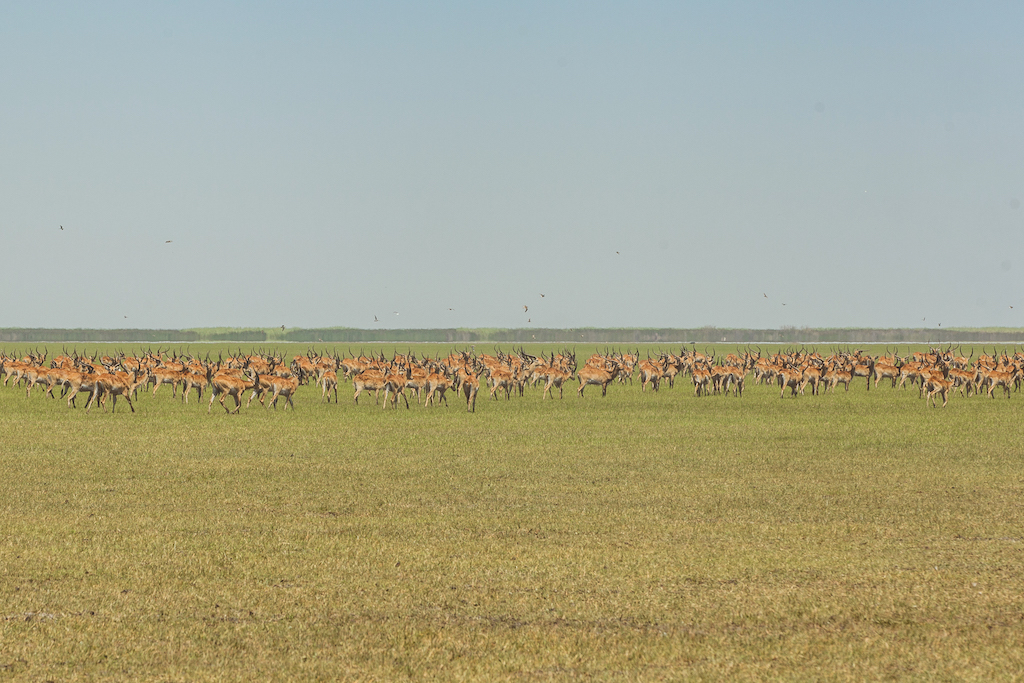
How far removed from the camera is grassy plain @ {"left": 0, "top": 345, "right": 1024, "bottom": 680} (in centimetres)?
930

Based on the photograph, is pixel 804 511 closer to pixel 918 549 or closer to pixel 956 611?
pixel 918 549

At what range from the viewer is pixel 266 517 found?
15.8m

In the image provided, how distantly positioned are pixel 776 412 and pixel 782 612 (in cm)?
2676

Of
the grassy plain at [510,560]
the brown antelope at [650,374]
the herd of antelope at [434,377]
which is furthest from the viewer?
the brown antelope at [650,374]

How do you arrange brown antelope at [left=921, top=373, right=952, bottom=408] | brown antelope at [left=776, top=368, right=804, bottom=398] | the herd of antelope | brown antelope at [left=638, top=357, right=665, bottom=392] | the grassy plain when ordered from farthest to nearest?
brown antelope at [left=638, top=357, right=665, bottom=392] → brown antelope at [left=776, top=368, right=804, bottom=398] → brown antelope at [left=921, top=373, right=952, bottom=408] → the herd of antelope → the grassy plain

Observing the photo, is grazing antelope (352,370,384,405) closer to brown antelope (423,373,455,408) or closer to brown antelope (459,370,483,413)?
brown antelope (423,373,455,408)

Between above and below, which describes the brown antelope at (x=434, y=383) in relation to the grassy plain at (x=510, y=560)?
above

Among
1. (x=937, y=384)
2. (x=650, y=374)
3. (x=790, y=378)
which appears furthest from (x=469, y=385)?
(x=937, y=384)

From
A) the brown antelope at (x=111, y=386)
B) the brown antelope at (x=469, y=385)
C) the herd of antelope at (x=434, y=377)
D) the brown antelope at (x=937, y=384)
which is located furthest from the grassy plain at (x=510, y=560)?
the brown antelope at (x=937, y=384)

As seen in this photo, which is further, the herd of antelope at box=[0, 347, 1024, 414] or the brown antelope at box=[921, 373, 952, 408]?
the brown antelope at box=[921, 373, 952, 408]

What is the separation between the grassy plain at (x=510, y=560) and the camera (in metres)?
9.30

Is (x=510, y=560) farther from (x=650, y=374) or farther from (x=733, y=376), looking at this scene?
(x=733, y=376)

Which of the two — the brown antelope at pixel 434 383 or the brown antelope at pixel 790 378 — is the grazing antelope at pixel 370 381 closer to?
the brown antelope at pixel 434 383

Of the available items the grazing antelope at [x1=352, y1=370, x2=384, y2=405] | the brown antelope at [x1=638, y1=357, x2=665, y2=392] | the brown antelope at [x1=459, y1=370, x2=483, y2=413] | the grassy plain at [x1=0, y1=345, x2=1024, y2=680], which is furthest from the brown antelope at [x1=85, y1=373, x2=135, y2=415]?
the brown antelope at [x1=638, y1=357, x2=665, y2=392]
